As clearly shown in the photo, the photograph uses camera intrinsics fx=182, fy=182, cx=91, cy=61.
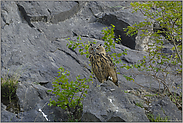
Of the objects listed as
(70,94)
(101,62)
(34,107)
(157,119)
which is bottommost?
(34,107)

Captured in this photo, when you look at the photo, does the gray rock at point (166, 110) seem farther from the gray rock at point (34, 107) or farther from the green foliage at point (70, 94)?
the gray rock at point (34, 107)

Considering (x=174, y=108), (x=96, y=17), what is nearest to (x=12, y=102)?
(x=174, y=108)

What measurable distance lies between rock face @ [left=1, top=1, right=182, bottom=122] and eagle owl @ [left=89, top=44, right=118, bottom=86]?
34 centimetres

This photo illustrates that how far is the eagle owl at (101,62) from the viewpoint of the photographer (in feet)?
13.5

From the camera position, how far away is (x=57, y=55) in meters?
5.56

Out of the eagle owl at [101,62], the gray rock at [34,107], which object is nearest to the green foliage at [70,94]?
the gray rock at [34,107]

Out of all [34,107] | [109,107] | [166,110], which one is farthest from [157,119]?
[34,107]

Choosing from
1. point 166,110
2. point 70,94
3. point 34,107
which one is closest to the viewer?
point 166,110

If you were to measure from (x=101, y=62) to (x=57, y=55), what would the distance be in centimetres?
188

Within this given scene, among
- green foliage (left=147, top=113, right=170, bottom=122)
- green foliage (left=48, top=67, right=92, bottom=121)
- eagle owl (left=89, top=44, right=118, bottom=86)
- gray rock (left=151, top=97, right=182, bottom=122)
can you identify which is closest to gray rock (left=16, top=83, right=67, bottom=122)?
green foliage (left=48, top=67, right=92, bottom=121)

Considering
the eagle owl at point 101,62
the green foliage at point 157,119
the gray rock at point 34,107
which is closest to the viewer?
the green foliage at point 157,119

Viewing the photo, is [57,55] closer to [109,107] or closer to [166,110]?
[109,107]

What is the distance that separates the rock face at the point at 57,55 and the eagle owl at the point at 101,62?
34 cm

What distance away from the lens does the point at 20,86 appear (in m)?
3.68
